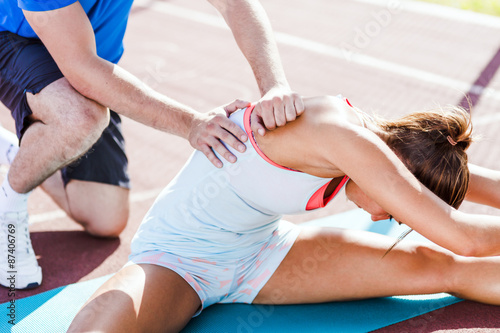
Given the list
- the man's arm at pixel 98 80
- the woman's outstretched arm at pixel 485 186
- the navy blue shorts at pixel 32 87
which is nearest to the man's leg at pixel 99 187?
the navy blue shorts at pixel 32 87

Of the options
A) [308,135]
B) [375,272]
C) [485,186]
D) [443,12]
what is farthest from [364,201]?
[443,12]

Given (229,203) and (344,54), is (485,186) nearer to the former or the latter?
(229,203)

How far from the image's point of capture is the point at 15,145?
95.1 inches

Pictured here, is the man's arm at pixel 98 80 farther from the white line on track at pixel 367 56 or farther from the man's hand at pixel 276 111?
the white line on track at pixel 367 56

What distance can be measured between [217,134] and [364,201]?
556 mm

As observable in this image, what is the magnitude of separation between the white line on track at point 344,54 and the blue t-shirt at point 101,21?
2.84m

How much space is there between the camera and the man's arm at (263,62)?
5.58ft

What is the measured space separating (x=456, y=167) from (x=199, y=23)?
15.4ft

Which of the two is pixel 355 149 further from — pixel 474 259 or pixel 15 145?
pixel 15 145

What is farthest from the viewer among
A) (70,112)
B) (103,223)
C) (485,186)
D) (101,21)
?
(103,223)

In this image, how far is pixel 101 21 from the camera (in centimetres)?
242

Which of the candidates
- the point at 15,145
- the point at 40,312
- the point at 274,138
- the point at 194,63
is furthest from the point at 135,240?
the point at 194,63

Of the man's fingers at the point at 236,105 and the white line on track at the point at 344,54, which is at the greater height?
the man's fingers at the point at 236,105

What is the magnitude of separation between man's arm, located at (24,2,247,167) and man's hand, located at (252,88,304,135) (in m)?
0.16
